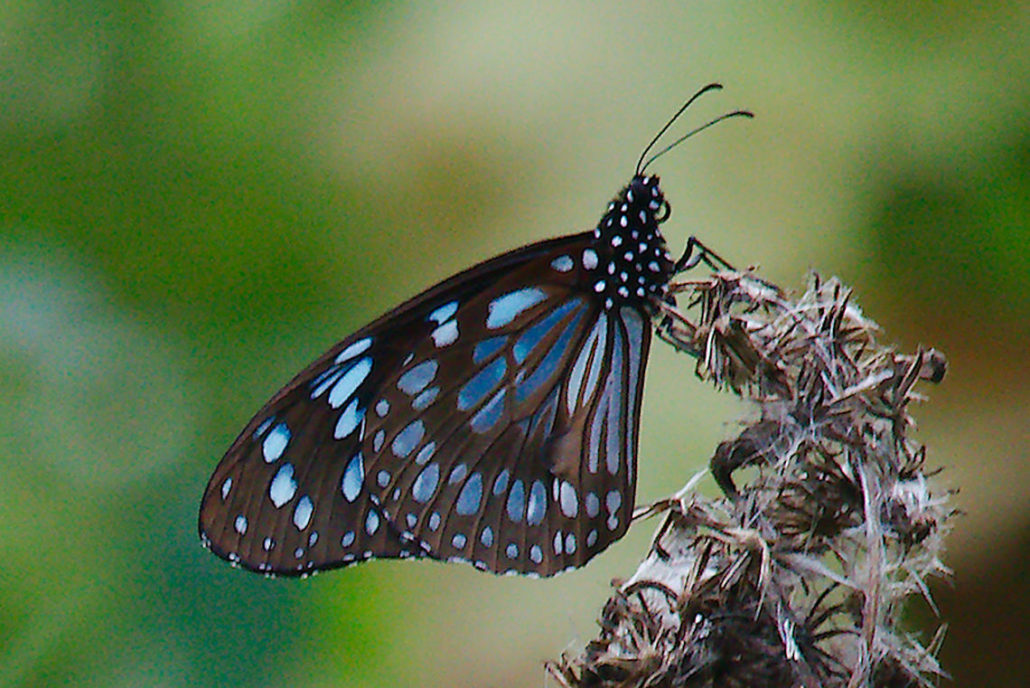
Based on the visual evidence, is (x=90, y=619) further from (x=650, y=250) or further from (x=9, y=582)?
(x=650, y=250)

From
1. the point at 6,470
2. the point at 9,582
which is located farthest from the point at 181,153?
the point at 9,582

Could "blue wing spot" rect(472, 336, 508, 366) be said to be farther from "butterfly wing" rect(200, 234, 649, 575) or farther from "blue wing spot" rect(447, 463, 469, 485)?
"blue wing spot" rect(447, 463, 469, 485)

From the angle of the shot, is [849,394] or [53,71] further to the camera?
[53,71]

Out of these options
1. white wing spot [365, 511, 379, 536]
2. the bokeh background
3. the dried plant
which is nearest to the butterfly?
white wing spot [365, 511, 379, 536]

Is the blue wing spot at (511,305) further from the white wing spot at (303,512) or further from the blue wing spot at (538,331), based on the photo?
the white wing spot at (303,512)

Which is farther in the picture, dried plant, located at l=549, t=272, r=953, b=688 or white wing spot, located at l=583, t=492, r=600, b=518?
white wing spot, located at l=583, t=492, r=600, b=518

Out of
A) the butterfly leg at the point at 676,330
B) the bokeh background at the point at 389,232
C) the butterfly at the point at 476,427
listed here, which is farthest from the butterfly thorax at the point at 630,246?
the bokeh background at the point at 389,232
